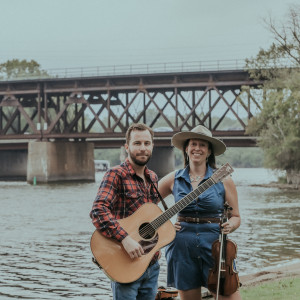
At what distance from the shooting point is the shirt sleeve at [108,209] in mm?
6234

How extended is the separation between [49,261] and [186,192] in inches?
446

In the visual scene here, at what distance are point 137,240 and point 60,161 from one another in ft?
247

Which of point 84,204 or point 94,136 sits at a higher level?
point 94,136

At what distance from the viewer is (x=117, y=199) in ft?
21.4

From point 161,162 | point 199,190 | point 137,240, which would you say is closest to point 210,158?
point 199,190

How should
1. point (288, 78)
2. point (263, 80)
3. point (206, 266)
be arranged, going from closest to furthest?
point (206, 266)
point (288, 78)
point (263, 80)

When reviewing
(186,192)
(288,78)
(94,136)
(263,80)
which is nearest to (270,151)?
(288,78)

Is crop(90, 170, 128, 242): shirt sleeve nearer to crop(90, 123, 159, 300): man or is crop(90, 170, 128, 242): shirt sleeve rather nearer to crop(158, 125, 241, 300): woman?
crop(90, 123, 159, 300): man

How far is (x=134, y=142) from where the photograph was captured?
259 inches

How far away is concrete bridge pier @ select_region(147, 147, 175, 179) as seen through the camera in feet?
321

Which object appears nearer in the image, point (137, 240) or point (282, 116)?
point (137, 240)

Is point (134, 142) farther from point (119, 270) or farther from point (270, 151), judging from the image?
point (270, 151)

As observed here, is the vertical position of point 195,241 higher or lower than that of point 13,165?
lower

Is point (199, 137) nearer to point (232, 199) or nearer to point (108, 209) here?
point (232, 199)
